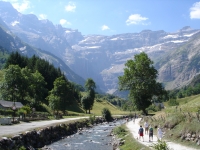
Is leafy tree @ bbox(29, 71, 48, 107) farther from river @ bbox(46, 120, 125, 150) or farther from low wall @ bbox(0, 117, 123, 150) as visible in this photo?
river @ bbox(46, 120, 125, 150)

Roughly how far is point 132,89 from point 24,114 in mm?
31940

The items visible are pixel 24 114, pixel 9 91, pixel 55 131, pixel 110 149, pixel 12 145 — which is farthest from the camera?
pixel 9 91

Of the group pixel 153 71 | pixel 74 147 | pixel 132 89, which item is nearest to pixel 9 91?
pixel 132 89

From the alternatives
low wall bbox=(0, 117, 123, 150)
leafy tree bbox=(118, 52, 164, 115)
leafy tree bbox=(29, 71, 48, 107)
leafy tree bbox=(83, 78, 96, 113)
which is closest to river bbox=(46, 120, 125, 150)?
low wall bbox=(0, 117, 123, 150)

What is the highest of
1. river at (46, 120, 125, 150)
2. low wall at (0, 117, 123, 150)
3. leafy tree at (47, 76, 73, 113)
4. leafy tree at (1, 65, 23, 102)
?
leafy tree at (1, 65, 23, 102)

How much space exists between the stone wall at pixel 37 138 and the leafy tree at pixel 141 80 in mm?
20773

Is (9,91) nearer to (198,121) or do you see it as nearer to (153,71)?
(153,71)

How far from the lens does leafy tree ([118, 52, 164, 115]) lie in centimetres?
7380

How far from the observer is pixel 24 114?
222 ft

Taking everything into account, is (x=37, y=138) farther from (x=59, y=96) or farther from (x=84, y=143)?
(x=59, y=96)

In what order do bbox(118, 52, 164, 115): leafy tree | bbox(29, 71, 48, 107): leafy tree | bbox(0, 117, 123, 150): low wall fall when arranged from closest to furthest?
1. bbox(0, 117, 123, 150): low wall
2. bbox(118, 52, 164, 115): leafy tree
3. bbox(29, 71, 48, 107): leafy tree

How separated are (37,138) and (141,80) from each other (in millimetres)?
40972

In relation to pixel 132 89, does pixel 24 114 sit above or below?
below

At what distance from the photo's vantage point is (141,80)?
74.8 metres
